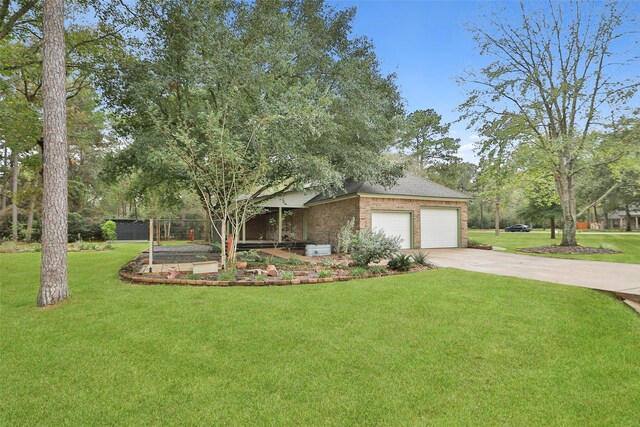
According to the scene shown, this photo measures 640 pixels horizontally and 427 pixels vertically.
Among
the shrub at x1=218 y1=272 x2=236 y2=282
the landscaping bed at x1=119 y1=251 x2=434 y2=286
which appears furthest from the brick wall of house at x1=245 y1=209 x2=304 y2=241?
the shrub at x1=218 y1=272 x2=236 y2=282

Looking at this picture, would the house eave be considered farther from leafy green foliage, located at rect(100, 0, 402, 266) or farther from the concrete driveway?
the concrete driveway

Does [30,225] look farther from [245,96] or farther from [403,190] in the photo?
[403,190]

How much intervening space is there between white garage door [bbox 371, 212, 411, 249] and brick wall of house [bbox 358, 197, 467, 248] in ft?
0.89

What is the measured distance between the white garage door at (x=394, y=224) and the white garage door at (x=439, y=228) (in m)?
0.73

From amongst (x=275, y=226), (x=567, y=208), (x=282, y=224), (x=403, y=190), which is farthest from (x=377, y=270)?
(x=275, y=226)

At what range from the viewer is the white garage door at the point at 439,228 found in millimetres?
15461

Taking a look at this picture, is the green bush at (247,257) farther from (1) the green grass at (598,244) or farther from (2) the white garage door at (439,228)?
(1) the green grass at (598,244)

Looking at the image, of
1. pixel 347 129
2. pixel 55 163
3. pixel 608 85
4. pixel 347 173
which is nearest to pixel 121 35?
pixel 55 163

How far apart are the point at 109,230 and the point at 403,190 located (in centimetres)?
1964

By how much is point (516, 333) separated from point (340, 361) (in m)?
2.21

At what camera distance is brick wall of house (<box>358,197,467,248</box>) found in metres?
14.0

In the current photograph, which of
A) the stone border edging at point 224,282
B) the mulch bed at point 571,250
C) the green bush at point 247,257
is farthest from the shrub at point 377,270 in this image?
the mulch bed at point 571,250

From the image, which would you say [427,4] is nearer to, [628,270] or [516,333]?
[628,270]

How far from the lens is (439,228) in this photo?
15750mm
